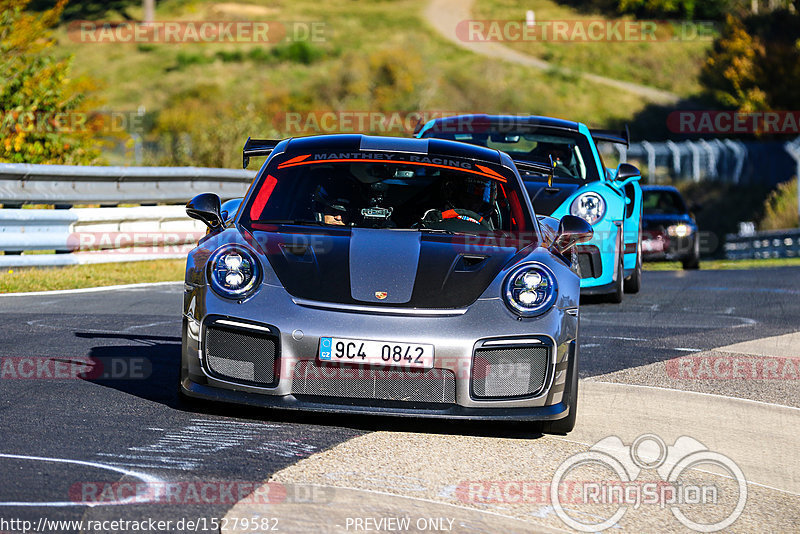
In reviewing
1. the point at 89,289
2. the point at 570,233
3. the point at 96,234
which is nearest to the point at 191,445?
the point at 570,233

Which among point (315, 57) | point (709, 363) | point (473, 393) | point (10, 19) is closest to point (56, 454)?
point (473, 393)

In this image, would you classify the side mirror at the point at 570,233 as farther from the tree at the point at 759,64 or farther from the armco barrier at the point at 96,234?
the tree at the point at 759,64

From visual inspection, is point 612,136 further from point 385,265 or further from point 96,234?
point 385,265

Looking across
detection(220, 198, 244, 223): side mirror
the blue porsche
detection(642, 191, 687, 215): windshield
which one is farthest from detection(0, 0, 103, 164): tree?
detection(642, 191, 687, 215): windshield

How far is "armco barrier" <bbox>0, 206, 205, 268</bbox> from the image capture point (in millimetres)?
11648

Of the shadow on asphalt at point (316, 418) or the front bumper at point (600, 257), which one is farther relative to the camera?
the front bumper at point (600, 257)

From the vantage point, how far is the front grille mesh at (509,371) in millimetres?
5301

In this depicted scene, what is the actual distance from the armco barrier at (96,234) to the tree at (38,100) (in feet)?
7.69

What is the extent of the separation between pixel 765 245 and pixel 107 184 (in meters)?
18.2

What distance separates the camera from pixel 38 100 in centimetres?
1598

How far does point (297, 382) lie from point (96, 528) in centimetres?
153

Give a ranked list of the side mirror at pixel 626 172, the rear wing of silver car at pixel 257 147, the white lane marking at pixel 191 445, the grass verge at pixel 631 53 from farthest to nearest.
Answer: the grass verge at pixel 631 53
the side mirror at pixel 626 172
the rear wing of silver car at pixel 257 147
the white lane marking at pixel 191 445

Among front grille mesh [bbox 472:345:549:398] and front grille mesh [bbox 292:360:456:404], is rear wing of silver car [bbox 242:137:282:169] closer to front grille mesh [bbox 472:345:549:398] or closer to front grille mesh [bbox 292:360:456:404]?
front grille mesh [bbox 292:360:456:404]

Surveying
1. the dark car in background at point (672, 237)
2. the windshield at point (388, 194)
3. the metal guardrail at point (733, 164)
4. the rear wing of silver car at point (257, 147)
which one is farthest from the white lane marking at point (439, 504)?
the metal guardrail at point (733, 164)
